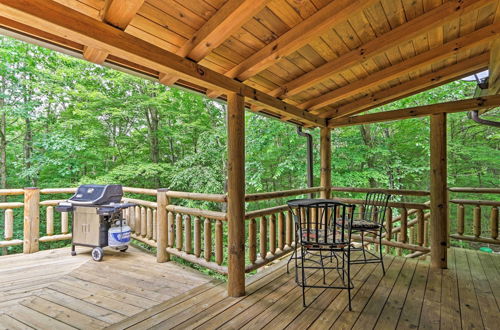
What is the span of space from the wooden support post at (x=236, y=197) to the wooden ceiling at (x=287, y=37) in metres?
0.30

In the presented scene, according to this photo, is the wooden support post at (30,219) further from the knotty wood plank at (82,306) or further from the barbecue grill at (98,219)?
the knotty wood plank at (82,306)

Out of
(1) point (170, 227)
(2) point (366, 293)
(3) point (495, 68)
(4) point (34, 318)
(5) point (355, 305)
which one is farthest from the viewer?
(1) point (170, 227)

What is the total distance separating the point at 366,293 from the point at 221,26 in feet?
9.03

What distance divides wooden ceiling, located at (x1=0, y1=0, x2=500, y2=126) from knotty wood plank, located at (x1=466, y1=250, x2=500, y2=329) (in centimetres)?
242

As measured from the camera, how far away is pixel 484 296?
7.55 ft

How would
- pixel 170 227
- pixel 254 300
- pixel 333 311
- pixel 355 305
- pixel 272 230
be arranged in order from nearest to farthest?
pixel 333 311, pixel 355 305, pixel 254 300, pixel 272 230, pixel 170 227

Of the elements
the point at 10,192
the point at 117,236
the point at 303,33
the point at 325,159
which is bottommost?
the point at 117,236

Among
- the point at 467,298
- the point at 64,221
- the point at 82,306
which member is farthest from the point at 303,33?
the point at 64,221

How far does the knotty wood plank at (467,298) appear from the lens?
1.87 meters

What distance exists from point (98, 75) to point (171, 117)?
2.17 m

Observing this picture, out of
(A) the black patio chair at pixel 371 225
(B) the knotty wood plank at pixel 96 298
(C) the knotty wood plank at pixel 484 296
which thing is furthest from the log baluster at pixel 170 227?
(C) the knotty wood plank at pixel 484 296

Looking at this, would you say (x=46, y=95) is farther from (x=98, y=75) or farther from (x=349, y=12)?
(x=349, y=12)

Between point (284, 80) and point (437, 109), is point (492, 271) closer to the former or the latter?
point (437, 109)

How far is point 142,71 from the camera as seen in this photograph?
1.96 m
